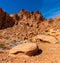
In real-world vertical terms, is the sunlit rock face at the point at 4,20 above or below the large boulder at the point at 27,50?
above

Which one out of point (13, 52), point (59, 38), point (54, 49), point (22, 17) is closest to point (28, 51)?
point (13, 52)

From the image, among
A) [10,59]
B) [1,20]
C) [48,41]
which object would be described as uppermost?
[1,20]

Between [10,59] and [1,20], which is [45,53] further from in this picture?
[1,20]

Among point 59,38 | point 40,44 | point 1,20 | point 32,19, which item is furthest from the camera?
point 32,19

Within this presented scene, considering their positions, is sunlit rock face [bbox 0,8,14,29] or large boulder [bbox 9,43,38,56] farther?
sunlit rock face [bbox 0,8,14,29]

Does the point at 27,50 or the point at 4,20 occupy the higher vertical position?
the point at 4,20

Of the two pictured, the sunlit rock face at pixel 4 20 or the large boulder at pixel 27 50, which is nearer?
the large boulder at pixel 27 50

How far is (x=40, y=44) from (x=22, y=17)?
5520cm

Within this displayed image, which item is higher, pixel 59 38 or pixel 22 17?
pixel 22 17

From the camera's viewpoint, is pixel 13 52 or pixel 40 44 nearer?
pixel 13 52

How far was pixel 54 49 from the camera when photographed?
13.0 meters

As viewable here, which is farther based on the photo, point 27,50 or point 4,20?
point 4,20

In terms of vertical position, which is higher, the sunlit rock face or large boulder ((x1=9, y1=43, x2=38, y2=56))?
the sunlit rock face

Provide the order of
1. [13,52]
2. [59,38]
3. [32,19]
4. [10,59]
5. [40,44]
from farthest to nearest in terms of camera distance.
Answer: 1. [32,19]
2. [59,38]
3. [40,44]
4. [13,52]
5. [10,59]
